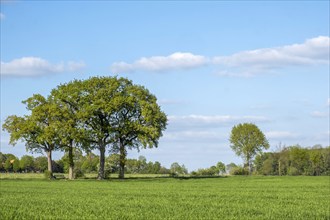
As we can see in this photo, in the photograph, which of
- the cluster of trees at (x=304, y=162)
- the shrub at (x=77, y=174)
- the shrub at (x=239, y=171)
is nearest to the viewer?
the shrub at (x=77, y=174)

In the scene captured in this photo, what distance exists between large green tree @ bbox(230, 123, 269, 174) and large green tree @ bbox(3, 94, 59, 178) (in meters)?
58.9

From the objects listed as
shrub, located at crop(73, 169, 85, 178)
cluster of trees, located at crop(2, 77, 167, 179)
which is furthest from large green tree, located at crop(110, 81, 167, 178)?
shrub, located at crop(73, 169, 85, 178)

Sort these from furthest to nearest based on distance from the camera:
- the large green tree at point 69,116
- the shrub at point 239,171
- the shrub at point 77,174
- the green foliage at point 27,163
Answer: the green foliage at point 27,163 < the shrub at point 239,171 < the shrub at point 77,174 < the large green tree at point 69,116

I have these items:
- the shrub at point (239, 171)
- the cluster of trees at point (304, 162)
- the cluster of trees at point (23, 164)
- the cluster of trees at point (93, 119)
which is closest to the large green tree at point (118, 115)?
the cluster of trees at point (93, 119)

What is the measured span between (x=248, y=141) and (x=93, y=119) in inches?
2405

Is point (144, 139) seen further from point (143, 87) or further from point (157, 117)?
point (143, 87)

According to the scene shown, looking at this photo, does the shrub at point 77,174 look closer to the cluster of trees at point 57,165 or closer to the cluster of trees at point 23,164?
the cluster of trees at point 57,165

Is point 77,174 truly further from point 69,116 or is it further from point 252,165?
point 252,165

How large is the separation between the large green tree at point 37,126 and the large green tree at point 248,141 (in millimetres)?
58945

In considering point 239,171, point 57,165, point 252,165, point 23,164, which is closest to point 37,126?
point 239,171

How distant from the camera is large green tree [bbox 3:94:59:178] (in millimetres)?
77188

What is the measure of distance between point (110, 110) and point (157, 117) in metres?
7.05

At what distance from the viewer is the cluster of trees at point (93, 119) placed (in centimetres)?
7656

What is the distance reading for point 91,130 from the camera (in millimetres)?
77688
